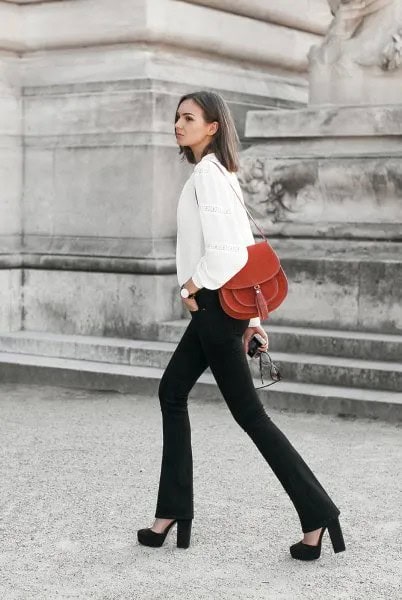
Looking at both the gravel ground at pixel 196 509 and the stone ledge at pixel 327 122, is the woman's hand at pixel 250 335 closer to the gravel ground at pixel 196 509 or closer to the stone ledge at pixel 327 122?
the gravel ground at pixel 196 509

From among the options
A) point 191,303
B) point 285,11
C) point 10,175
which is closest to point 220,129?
point 191,303

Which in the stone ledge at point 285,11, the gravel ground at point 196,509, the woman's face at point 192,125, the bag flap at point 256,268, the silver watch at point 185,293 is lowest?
the gravel ground at point 196,509

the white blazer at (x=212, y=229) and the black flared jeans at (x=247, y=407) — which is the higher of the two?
the white blazer at (x=212, y=229)

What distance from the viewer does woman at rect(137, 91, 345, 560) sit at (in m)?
4.44

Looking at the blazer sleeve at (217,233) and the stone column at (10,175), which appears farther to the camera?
the stone column at (10,175)

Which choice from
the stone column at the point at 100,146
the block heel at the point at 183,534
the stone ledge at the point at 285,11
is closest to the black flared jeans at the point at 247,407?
the block heel at the point at 183,534

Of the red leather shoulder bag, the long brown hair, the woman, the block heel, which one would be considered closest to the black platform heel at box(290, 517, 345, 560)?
the woman

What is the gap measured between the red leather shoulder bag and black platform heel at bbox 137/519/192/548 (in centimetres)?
83

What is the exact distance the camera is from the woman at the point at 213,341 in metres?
4.44

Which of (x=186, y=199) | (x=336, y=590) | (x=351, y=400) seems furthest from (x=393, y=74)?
(x=336, y=590)

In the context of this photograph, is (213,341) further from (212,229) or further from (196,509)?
(196,509)

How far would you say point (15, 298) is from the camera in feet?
30.7

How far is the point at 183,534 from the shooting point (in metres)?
4.67

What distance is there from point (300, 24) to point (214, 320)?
654cm
